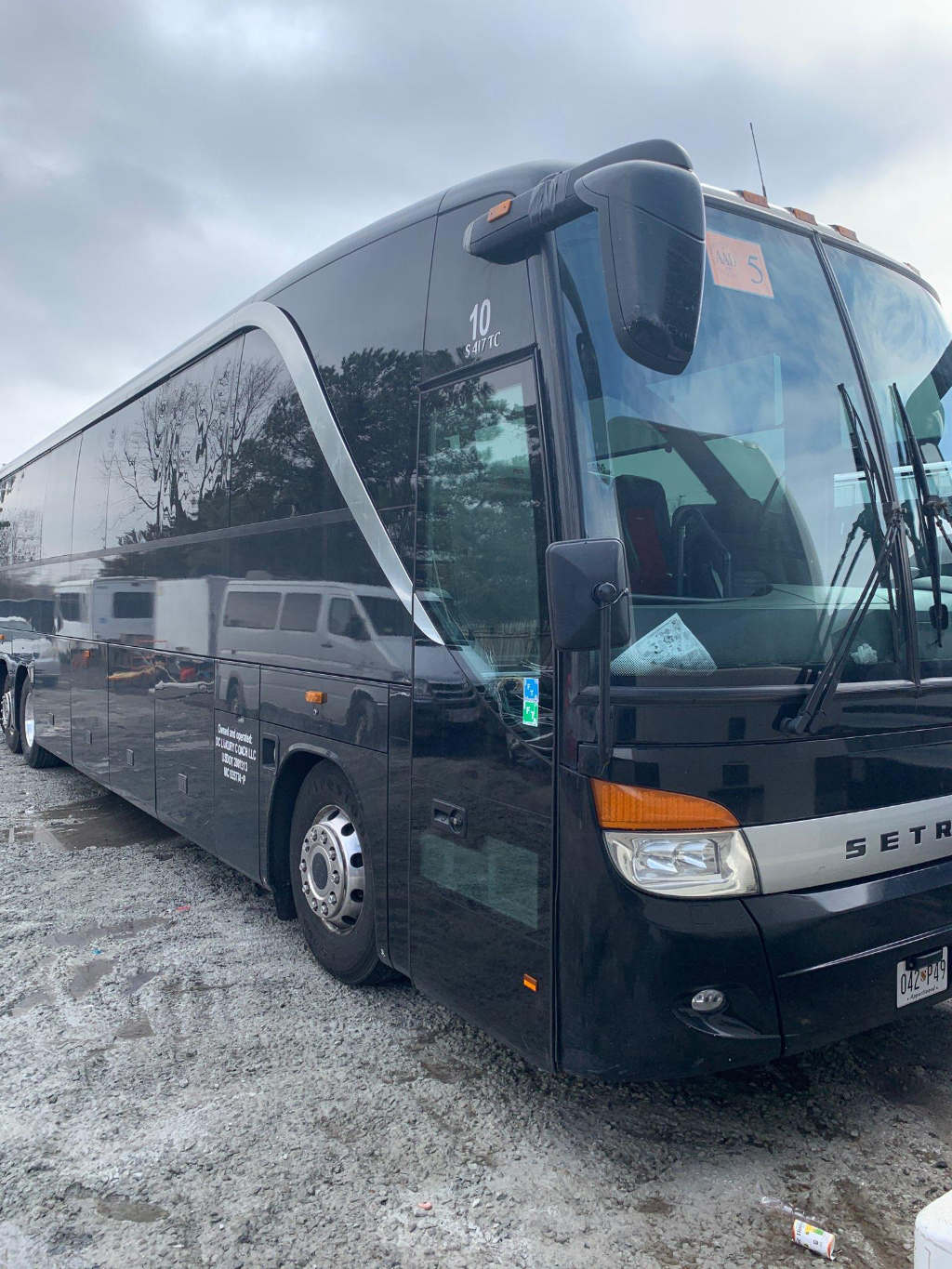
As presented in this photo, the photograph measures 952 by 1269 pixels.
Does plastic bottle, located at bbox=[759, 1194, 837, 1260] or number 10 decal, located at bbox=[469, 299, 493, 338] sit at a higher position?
number 10 decal, located at bbox=[469, 299, 493, 338]

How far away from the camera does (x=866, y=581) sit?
10.1 ft

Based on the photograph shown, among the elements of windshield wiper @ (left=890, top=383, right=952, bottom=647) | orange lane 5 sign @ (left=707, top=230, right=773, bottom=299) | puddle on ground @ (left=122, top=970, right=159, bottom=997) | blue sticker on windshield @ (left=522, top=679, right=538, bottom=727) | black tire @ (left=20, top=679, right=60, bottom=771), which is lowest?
puddle on ground @ (left=122, top=970, right=159, bottom=997)

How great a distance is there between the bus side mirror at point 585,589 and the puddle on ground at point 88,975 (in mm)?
3095

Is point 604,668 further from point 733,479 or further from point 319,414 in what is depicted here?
point 319,414

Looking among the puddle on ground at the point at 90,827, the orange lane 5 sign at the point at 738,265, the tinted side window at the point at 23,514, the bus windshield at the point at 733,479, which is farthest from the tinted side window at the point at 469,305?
the tinted side window at the point at 23,514

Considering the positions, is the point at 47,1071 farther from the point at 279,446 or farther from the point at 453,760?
the point at 279,446

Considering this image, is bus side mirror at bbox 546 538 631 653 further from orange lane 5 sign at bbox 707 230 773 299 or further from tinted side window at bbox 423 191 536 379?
orange lane 5 sign at bbox 707 230 773 299

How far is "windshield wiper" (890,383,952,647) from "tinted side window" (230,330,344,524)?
89.6 inches

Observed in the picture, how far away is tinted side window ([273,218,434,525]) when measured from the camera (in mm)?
3809

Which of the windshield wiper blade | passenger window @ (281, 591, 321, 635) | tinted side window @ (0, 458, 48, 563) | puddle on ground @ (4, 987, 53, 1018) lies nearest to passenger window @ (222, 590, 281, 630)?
passenger window @ (281, 591, 321, 635)

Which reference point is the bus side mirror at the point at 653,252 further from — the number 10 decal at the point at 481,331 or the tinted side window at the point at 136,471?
the tinted side window at the point at 136,471

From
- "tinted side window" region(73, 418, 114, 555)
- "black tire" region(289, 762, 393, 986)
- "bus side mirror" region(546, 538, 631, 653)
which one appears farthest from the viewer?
"tinted side window" region(73, 418, 114, 555)

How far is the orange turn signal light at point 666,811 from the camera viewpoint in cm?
278

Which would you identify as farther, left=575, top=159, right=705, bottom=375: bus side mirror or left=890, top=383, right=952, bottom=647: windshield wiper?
left=890, top=383, right=952, bottom=647: windshield wiper
